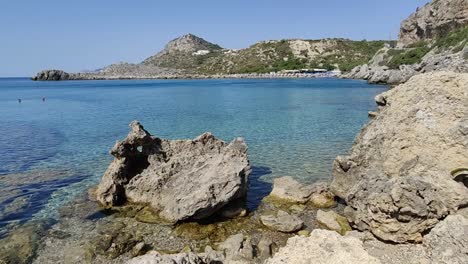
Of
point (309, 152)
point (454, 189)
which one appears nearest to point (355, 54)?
point (309, 152)

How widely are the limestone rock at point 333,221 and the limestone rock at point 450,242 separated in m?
3.95

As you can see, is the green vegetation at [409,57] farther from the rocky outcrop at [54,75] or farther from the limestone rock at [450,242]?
the rocky outcrop at [54,75]

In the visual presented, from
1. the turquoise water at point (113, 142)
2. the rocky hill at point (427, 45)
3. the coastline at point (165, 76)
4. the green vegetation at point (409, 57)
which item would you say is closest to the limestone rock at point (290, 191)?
the turquoise water at point (113, 142)

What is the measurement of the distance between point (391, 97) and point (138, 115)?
3689 centimetres

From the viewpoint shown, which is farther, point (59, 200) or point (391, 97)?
point (59, 200)

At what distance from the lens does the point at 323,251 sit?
26.1ft

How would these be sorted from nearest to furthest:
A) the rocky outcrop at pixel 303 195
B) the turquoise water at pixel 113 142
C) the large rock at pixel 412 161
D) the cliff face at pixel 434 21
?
the large rock at pixel 412 161
the rocky outcrop at pixel 303 195
the turquoise water at pixel 113 142
the cliff face at pixel 434 21

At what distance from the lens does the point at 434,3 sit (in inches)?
4400

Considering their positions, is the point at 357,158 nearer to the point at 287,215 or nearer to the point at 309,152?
the point at 287,215

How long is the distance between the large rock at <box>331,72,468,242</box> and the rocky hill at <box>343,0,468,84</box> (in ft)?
154

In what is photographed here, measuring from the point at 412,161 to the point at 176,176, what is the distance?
8915mm

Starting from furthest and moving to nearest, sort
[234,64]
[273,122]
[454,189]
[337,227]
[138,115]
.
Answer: [234,64]
[138,115]
[273,122]
[337,227]
[454,189]

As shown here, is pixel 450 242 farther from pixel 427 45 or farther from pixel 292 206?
pixel 427 45

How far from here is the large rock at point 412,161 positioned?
971 cm
